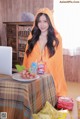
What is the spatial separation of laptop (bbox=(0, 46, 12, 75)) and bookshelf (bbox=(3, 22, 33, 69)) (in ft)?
4.77

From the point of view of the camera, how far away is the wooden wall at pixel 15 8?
455cm

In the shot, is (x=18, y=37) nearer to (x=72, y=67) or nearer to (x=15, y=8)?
(x=15, y=8)

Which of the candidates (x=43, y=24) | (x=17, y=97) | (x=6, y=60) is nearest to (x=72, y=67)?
(x=43, y=24)

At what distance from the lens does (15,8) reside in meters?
4.76

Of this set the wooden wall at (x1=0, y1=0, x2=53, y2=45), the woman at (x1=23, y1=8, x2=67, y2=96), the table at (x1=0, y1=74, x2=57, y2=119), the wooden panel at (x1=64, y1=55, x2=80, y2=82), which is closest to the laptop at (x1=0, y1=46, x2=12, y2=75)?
the table at (x1=0, y1=74, x2=57, y2=119)

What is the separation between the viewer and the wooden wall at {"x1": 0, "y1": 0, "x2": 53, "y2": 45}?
4547mm

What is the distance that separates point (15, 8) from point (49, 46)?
1.79m

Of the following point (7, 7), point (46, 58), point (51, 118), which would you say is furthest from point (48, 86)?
point (7, 7)

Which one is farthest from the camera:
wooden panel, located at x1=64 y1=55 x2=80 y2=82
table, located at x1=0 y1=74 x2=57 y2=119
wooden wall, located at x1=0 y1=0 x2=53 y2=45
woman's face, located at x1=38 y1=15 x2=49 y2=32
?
wooden wall, located at x1=0 y1=0 x2=53 y2=45

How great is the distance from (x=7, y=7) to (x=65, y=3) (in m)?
1.35

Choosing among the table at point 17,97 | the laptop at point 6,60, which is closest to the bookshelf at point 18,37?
the laptop at point 6,60

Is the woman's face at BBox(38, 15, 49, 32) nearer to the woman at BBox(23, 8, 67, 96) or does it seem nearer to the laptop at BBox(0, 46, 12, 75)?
the woman at BBox(23, 8, 67, 96)

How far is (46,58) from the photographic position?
11.2 feet

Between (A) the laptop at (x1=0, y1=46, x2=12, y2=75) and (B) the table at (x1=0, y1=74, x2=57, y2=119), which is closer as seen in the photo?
(B) the table at (x1=0, y1=74, x2=57, y2=119)
